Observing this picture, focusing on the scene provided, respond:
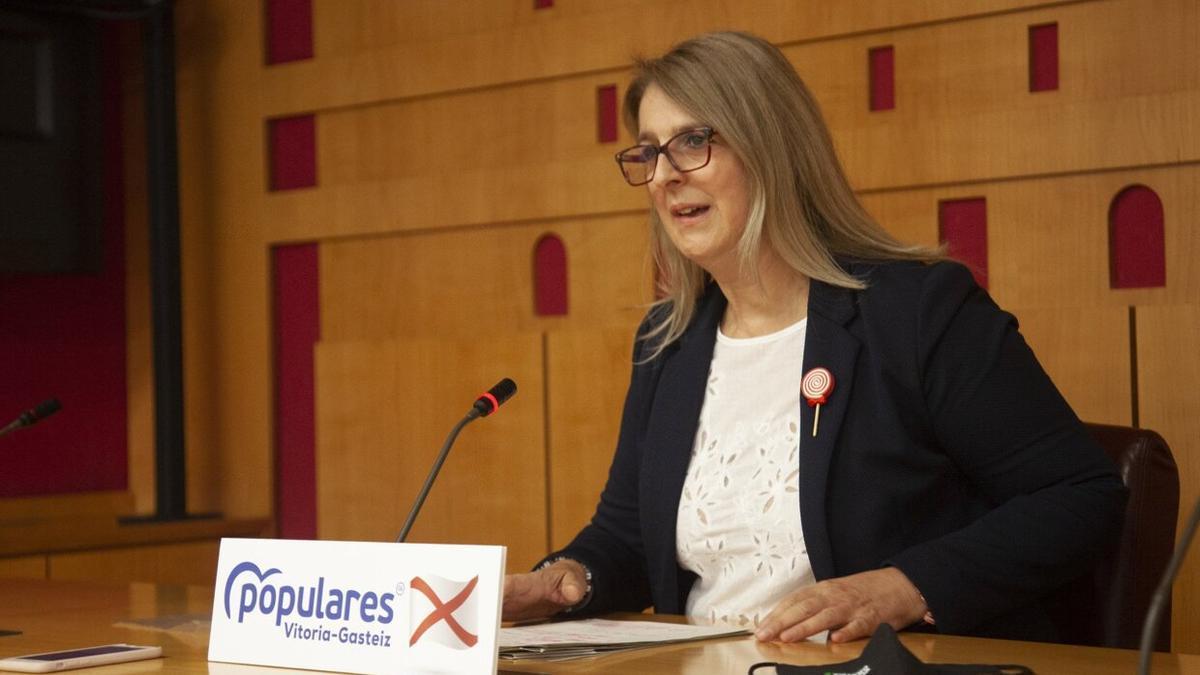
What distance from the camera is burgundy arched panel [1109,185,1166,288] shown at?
2.71m

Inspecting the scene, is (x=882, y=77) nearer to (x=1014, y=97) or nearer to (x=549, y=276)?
(x=1014, y=97)

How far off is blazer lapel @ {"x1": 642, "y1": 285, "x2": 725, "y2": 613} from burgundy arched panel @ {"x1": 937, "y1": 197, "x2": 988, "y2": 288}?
0.72 metres

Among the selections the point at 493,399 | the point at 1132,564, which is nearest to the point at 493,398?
the point at 493,399

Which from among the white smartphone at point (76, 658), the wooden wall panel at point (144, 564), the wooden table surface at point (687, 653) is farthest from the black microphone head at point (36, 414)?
the white smartphone at point (76, 658)

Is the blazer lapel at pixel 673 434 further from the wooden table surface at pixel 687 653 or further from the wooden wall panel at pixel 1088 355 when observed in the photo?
the wooden wall panel at pixel 1088 355

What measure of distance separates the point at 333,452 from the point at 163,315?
58 cm

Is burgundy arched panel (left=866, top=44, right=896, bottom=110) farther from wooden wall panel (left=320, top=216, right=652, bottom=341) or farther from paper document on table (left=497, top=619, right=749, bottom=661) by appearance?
paper document on table (left=497, top=619, right=749, bottom=661)

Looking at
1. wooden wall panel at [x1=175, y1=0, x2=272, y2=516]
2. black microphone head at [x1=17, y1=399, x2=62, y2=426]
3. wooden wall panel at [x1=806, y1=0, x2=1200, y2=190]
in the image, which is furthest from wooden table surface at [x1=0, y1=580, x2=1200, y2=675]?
wooden wall panel at [x1=175, y1=0, x2=272, y2=516]

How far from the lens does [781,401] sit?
7.27ft

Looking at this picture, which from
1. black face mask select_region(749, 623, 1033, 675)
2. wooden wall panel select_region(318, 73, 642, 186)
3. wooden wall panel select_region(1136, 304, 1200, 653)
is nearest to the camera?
black face mask select_region(749, 623, 1033, 675)

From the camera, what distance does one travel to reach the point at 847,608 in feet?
5.75

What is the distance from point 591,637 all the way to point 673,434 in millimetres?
544

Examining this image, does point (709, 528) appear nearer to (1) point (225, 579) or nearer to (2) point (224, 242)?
(1) point (225, 579)

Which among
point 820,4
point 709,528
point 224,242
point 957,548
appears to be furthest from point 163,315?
point 957,548
